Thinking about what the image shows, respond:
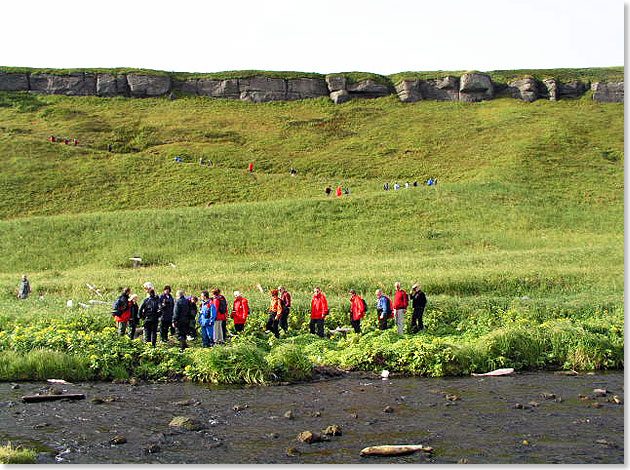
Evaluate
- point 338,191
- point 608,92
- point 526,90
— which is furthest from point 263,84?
point 608,92

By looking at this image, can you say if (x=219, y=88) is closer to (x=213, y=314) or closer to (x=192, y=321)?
(x=192, y=321)

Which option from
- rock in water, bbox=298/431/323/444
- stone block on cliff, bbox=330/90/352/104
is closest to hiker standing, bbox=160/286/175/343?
rock in water, bbox=298/431/323/444

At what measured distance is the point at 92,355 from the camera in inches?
673

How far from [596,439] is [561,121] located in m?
92.6

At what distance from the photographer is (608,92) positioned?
11175 cm

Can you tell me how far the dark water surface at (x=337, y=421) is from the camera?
11039 millimetres

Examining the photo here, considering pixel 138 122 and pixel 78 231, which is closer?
pixel 78 231

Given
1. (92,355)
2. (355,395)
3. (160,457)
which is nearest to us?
(160,457)

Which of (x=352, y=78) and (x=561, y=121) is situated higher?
(x=352, y=78)

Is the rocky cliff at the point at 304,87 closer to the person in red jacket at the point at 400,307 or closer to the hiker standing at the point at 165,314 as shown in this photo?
the person in red jacket at the point at 400,307

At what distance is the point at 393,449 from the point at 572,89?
391 ft

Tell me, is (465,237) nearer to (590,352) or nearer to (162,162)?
(590,352)

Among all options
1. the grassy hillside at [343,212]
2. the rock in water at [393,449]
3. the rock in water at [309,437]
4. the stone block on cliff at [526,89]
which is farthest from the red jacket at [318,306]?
the stone block on cliff at [526,89]

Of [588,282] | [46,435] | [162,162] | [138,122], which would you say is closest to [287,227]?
[588,282]
